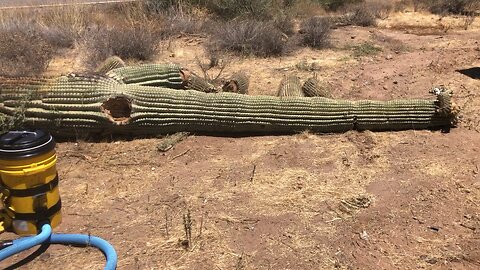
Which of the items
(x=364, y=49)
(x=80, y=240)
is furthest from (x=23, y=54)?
(x=364, y=49)

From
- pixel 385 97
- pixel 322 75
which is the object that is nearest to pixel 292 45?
pixel 322 75

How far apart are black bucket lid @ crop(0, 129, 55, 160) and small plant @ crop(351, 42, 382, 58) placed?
24.2ft

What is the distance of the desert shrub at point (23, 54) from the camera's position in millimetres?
8156

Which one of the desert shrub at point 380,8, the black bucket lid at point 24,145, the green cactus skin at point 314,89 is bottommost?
the green cactus skin at point 314,89

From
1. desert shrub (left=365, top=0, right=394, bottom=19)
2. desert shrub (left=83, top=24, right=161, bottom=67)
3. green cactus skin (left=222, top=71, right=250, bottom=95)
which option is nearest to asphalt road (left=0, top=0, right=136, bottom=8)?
desert shrub (left=83, top=24, right=161, bottom=67)

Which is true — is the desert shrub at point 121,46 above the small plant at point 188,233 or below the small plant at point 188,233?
above

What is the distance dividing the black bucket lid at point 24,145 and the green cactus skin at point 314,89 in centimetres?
432

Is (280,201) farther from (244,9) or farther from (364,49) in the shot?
(244,9)

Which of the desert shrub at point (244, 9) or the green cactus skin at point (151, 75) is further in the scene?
the desert shrub at point (244, 9)

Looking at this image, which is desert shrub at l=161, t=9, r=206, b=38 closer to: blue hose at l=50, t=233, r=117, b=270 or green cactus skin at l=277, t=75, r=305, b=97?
green cactus skin at l=277, t=75, r=305, b=97

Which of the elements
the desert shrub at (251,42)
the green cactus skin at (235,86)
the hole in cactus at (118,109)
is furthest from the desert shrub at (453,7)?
the hole in cactus at (118,109)

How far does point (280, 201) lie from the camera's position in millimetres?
5035

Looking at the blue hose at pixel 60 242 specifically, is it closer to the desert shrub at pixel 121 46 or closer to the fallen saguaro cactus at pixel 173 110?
the fallen saguaro cactus at pixel 173 110

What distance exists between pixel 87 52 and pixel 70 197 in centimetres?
526
